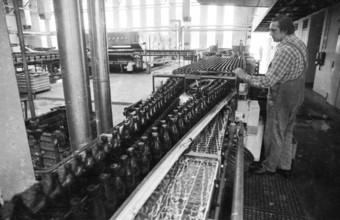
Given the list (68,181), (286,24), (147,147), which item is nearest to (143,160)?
(147,147)

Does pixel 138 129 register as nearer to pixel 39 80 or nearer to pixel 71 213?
pixel 71 213

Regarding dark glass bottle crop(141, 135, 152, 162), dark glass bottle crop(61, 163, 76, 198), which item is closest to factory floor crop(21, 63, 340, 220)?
dark glass bottle crop(141, 135, 152, 162)

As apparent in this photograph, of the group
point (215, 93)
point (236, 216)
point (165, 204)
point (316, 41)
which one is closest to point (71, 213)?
point (165, 204)

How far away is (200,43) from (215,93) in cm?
1893

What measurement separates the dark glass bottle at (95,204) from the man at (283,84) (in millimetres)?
1952

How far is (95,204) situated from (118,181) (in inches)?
6.0

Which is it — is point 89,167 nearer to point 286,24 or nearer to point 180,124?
point 180,124

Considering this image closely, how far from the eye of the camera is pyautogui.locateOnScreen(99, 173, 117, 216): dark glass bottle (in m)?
1.03

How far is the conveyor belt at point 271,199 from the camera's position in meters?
2.18

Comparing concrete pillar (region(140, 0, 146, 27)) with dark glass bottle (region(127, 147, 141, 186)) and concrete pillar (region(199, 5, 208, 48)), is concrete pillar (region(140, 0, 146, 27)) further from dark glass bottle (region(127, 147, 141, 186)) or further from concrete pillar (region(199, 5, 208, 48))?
dark glass bottle (region(127, 147, 141, 186))

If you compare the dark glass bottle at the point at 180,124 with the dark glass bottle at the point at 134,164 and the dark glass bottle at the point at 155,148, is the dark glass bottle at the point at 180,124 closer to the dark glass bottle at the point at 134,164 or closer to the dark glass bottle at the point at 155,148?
the dark glass bottle at the point at 155,148

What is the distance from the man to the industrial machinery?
0.78 meters

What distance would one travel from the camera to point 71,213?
0.92 m

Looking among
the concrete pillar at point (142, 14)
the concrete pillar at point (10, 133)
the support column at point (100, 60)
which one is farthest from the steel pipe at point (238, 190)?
the concrete pillar at point (142, 14)
